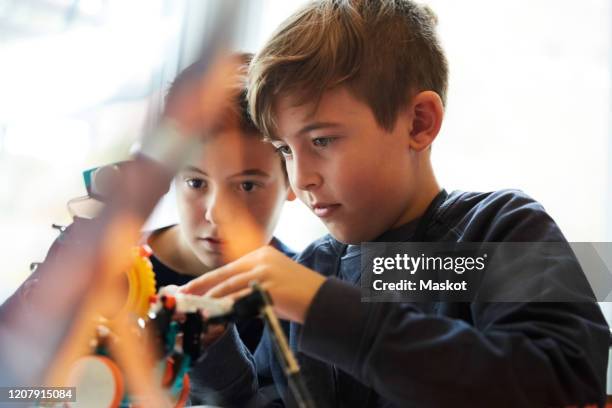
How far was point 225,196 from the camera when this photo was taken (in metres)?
0.71

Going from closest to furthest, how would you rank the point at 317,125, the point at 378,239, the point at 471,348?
the point at 471,348 → the point at 317,125 → the point at 378,239

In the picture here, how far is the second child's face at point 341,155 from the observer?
0.67m

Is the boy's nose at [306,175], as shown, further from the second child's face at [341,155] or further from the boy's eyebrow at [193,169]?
the boy's eyebrow at [193,169]

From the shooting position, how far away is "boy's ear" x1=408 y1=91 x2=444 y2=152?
2.34 feet

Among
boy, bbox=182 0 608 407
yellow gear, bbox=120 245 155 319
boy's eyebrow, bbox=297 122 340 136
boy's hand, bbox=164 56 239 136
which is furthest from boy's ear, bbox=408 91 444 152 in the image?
yellow gear, bbox=120 245 155 319

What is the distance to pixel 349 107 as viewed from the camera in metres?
0.67

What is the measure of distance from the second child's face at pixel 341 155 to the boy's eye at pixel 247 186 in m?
0.06

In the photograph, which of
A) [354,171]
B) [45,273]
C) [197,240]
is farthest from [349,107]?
[45,273]

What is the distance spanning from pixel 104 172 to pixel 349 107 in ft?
0.88

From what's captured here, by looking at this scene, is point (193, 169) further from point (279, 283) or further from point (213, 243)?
point (279, 283)

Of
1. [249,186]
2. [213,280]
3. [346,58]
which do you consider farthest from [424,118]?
[213,280]

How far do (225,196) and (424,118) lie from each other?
0.25 metres

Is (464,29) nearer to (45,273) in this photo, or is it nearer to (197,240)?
(197,240)

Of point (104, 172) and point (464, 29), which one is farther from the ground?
point (464, 29)
